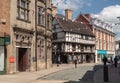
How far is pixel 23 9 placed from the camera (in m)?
32.8

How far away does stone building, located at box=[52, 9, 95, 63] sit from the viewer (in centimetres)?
6462

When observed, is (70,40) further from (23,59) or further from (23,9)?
(23,9)

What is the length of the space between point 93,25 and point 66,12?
8920 millimetres

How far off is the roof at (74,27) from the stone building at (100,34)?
2.79 metres

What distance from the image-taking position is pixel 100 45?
8394 centimetres

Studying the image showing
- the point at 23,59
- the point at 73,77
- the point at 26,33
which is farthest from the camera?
the point at 23,59

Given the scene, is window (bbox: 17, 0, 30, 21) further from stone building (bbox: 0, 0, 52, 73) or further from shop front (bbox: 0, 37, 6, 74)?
shop front (bbox: 0, 37, 6, 74)

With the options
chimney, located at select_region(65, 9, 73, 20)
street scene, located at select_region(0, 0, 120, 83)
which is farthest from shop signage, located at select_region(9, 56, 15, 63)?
chimney, located at select_region(65, 9, 73, 20)

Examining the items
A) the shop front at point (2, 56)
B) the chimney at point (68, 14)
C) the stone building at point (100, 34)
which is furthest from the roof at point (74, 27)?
the shop front at point (2, 56)

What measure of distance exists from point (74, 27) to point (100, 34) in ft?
53.4

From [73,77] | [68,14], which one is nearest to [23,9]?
[73,77]

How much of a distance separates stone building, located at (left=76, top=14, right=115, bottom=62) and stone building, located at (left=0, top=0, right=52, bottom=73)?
3976cm

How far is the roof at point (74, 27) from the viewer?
6581 cm

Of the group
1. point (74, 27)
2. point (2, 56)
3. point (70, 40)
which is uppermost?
point (74, 27)
